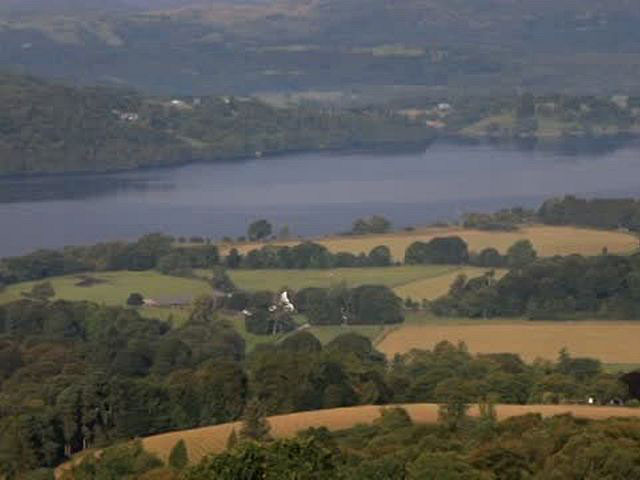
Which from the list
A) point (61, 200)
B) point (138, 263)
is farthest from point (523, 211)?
point (61, 200)

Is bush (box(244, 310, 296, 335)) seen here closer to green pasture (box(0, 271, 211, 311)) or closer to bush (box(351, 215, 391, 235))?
green pasture (box(0, 271, 211, 311))

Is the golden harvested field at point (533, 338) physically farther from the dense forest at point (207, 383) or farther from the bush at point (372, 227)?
the bush at point (372, 227)

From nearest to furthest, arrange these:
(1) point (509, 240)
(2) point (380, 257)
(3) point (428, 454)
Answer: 1. (3) point (428, 454)
2. (2) point (380, 257)
3. (1) point (509, 240)

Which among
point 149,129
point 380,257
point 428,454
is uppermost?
point 149,129

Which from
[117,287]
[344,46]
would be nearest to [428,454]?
[117,287]

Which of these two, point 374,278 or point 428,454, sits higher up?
point 428,454

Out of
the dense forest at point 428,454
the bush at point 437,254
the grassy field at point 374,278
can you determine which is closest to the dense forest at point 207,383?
the dense forest at point 428,454

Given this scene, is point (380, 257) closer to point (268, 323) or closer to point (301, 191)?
point (268, 323)

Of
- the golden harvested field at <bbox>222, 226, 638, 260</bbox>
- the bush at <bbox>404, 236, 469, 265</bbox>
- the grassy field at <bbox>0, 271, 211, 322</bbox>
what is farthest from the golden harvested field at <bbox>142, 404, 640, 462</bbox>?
the golden harvested field at <bbox>222, 226, 638, 260</bbox>
